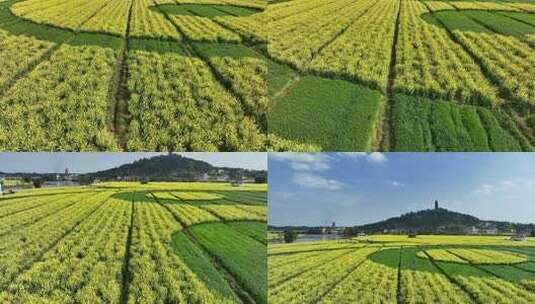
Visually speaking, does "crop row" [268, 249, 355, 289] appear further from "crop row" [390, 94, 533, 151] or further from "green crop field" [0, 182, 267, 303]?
"crop row" [390, 94, 533, 151]

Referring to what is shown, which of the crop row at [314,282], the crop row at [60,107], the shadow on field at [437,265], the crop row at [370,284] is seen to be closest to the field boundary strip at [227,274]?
the crop row at [314,282]

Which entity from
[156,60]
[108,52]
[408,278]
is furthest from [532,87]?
[108,52]

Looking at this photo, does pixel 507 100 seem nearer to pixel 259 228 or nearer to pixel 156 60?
pixel 259 228

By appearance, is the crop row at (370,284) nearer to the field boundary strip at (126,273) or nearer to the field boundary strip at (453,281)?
the field boundary strip at (453,281)

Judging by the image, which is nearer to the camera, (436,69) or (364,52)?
(436,69)

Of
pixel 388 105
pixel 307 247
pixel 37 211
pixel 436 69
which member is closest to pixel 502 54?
pixel 436 69

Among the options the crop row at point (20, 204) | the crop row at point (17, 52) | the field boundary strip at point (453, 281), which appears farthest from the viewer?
the crop row at point (17, 52)

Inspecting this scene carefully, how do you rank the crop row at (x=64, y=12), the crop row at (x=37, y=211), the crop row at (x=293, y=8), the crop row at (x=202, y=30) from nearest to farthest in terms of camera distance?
the crop row at (x=37, y=211), the crop row at (x=202, y=30), the crop row at (x=293, y=8), the crop row at (x=64, y=12)

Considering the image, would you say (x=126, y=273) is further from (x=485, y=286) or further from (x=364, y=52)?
(x=485, y=286)
